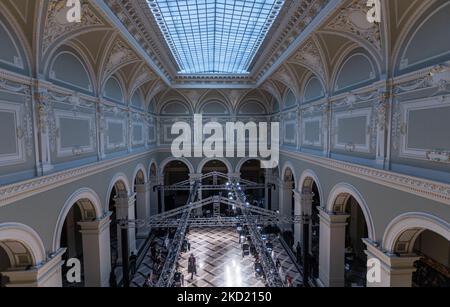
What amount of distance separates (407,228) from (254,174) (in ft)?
57.7

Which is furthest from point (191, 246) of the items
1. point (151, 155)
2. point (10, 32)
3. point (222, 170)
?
point (10, 32)

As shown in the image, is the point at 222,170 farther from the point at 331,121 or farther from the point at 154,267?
the point at 331,121

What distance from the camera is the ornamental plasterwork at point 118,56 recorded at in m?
9.34

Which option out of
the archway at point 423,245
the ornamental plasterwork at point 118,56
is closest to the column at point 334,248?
the archway at point 423,245

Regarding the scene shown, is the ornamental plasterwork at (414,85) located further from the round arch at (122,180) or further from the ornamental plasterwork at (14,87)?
the round arch at (122,180)

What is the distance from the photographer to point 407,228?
636 cm

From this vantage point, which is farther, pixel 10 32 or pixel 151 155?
pixel 151 155

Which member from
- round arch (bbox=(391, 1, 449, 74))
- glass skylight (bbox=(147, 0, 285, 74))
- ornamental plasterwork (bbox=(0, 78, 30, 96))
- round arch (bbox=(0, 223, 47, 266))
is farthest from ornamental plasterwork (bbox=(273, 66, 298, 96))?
round arch (bbox=(0, 223, 47, 266))

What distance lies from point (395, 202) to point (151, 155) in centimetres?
1420

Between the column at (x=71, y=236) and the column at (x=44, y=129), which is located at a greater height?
the column at (x=44, y=129)

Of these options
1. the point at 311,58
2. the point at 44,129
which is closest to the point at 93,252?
the point at 44,129

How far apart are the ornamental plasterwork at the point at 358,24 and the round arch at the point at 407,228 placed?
162 inches

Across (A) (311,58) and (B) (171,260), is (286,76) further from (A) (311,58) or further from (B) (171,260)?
(B) (171,260)
